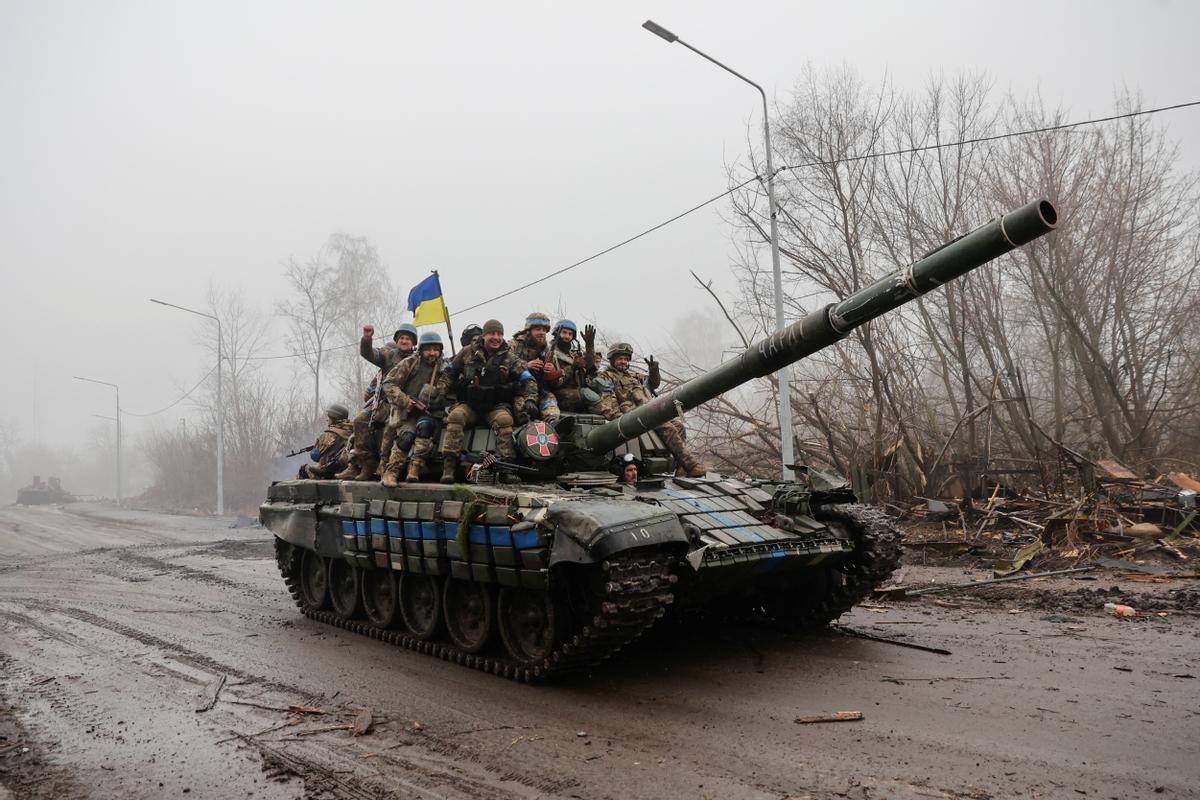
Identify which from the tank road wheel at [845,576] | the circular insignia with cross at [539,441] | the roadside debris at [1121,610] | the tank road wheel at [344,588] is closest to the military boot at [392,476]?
the tank road wheel at [344,588]

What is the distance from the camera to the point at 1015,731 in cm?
520

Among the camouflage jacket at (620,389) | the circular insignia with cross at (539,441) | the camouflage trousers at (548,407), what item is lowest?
the circular insignia with cross at (539,441)

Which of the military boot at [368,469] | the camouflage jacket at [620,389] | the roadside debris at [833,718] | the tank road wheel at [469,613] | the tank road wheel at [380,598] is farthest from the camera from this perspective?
the military boot at [368,469]

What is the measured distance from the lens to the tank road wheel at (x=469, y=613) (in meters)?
7.75

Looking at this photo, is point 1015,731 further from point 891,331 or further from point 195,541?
point 195,541

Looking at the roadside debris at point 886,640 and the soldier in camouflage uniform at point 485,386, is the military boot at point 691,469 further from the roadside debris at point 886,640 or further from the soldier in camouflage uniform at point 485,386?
the roadside debris at point 886,640

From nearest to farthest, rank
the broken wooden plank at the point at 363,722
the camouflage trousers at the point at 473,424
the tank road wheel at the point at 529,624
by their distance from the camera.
→ the broken wooden plank at the point at 363,722 < the tank road wheel at the point at 529,624 < the camouflage trousers at the point at 473,424

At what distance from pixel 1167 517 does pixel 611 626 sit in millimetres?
10191

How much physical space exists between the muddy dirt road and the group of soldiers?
197cm

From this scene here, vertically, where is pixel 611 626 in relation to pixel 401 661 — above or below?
above

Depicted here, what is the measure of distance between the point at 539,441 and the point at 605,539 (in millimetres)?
2201

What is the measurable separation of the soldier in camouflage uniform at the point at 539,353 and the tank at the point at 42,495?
4492 centimetres

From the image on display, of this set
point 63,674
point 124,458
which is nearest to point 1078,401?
point 63,674

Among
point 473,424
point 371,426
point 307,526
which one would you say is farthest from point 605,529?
point 307,526
